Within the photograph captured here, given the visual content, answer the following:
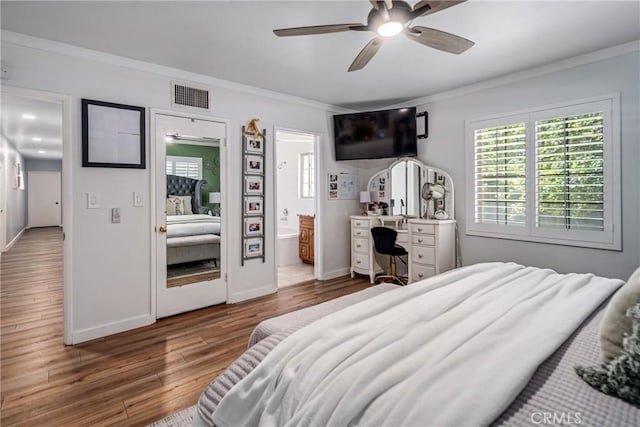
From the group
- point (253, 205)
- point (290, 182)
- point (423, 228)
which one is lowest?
point (423, 228)

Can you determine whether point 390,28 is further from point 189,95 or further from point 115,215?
point 115,215

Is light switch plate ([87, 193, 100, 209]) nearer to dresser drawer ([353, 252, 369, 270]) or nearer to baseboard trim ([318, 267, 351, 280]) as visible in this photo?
baseboard trim ([318, 267, 351, 280])

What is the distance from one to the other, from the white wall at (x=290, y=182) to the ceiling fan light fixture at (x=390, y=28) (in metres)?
4.89

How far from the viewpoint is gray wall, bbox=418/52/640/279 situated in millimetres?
2818

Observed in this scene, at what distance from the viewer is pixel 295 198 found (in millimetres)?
7062

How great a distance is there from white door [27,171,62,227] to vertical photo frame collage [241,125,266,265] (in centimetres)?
1113

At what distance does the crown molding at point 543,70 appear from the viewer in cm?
284

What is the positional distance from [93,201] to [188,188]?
85cm

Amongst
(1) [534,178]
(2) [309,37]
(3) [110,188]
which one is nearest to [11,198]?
(3) [110,188]

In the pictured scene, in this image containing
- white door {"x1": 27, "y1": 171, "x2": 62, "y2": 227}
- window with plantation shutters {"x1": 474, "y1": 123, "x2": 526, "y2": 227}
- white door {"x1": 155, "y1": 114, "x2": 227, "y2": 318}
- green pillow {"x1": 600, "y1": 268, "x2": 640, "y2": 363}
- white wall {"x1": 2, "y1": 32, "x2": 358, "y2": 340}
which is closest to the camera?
green pillow {"x1": 600, "y1": 268, "x2": 640, "y2": 363}

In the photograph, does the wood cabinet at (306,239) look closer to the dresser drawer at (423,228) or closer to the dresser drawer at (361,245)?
the dresser drawer at (361,245)

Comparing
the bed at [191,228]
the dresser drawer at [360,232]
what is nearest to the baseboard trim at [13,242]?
the bed at [191,228]

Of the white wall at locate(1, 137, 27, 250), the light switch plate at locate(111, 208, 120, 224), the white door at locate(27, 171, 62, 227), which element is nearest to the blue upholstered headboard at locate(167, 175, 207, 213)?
the light switch plate at locate(111, 208, 120, 224)

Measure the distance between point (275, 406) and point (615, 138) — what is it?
3.58 m
